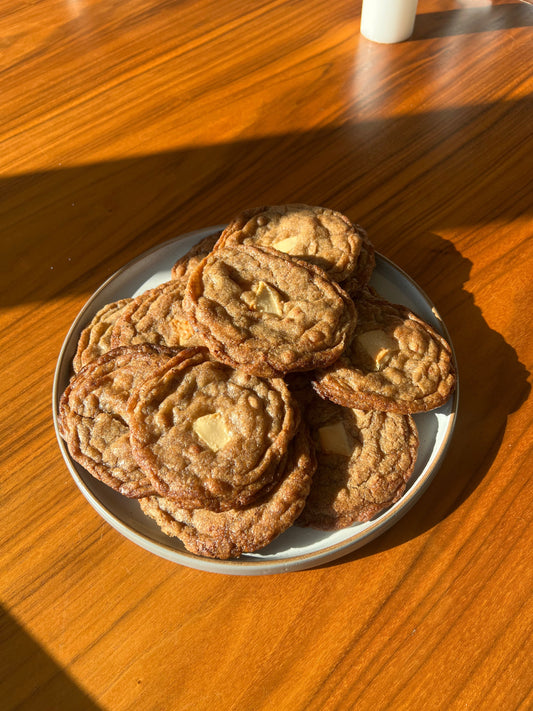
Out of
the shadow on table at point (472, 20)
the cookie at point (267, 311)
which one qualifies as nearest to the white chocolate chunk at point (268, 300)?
the cookie at point (267, 311)

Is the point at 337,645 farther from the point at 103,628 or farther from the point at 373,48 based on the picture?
the point at 373,48

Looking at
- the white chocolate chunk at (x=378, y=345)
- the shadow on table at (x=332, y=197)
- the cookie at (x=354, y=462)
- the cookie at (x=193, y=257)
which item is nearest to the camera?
the cookie at (x=354, y=462)

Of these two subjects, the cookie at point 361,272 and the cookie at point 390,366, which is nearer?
the cookie at point 390,366

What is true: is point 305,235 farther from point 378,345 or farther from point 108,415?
point 108,415

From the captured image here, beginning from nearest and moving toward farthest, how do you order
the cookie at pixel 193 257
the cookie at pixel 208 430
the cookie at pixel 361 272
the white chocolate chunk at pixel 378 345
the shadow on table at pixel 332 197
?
1. the cookie at pixel 208 430
2. the white chocolate chunk at pixel 378 345
3. the cookie at pixel 361 272
4. the cookie at pixel 193 257
5. the shadow on table at pixel 332 197

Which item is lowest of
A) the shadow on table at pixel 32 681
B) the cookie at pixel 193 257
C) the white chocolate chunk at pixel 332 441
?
the shadow on table at pixel 32 681

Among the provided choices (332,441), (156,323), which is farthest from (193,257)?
(332,441)

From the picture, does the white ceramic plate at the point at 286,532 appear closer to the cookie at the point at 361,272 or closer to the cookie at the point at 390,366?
the cookie at the point at 390,366
